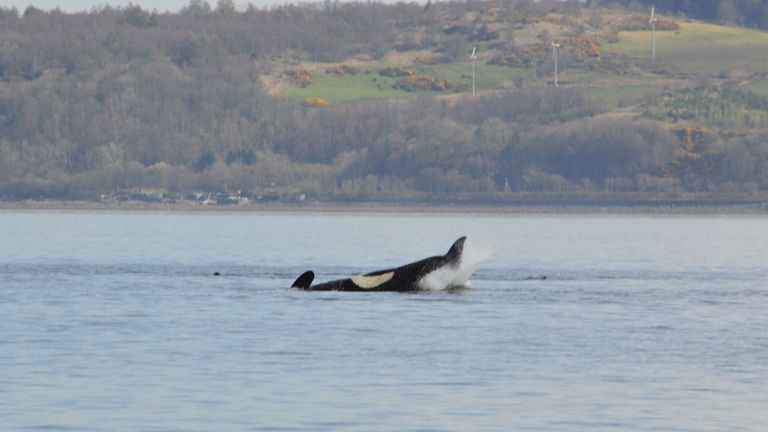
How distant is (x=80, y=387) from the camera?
38.4 metres

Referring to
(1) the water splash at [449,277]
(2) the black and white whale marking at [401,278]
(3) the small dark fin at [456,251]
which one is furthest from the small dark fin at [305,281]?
(3) the small dark fin at [456,251]

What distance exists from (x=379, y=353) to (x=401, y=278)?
72.3 feet

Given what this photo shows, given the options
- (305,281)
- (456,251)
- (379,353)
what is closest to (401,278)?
(456,251)

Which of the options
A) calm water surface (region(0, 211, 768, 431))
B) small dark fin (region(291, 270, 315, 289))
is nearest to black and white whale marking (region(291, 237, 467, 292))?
small dark fin (region(291, 270, 315, 289))

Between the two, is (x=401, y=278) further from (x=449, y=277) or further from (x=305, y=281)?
(x=305, y=281)

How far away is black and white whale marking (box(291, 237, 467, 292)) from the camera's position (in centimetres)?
6788

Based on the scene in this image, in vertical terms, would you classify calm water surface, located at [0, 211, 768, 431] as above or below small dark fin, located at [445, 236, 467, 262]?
below

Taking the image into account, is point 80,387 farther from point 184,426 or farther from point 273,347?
point 273,347

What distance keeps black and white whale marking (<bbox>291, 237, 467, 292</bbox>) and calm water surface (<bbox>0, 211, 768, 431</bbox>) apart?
120 centimetres

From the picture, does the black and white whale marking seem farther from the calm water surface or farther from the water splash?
the calm water surface

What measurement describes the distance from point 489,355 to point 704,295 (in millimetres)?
27503

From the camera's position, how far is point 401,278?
68.2m

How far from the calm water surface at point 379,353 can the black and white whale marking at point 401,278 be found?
120cm

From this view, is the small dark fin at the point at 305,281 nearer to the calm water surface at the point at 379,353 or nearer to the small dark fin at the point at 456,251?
the calm water surface at the point at 379,353
